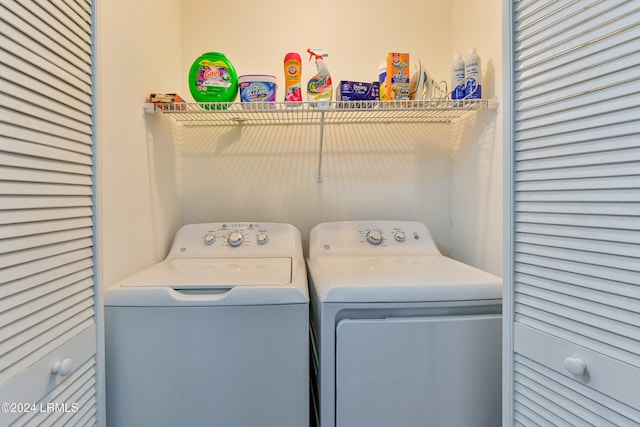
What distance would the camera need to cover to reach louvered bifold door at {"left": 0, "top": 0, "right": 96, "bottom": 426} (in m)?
0.61

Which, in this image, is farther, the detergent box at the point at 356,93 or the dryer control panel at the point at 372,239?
the dryer control panel at the point at 372,239

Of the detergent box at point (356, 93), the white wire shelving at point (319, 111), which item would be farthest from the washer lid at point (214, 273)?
the detergent box at point (356, 93)

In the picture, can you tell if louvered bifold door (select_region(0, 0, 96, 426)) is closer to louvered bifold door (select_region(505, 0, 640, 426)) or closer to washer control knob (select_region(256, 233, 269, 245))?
washer control knob (select_region(256, 233, 269, 245))

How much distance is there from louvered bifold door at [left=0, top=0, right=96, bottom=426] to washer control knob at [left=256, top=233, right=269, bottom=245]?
2.49ft

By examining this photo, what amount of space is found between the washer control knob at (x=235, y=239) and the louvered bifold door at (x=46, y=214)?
690mm

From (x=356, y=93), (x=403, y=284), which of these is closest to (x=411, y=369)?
(x=403, y=284)

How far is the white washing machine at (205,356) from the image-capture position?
1.00 meters

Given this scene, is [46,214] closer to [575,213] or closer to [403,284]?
[403,284]

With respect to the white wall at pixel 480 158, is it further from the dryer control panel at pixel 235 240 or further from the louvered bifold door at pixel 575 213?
the dryer control panel at pixel 235 240

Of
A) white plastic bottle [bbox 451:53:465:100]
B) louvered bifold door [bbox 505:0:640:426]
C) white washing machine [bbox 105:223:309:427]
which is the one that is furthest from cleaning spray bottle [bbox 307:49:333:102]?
white washing machine [bbox 105:223:309:427]

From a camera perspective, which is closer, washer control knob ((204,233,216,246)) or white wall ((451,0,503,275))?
white wall ((451,0,503,275))

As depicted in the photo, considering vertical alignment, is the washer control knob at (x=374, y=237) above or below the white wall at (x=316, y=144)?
below

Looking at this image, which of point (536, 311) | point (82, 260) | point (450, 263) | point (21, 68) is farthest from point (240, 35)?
point (536, 311)

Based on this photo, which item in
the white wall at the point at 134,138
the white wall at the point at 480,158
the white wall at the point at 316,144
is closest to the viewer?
the white wall at the point at 134,138
